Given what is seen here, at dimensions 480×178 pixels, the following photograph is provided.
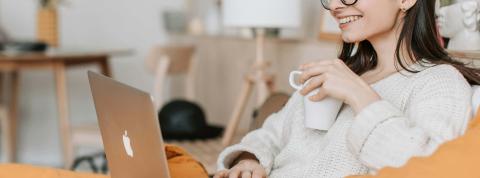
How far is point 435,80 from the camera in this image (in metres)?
1.10

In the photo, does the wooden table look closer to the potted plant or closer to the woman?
the potted plant

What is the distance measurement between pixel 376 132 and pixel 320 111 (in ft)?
0.66

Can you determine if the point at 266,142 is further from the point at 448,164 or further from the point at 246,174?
the point at 448,164

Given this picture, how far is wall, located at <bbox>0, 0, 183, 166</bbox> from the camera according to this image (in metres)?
4.56

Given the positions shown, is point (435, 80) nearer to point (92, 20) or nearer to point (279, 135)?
point (279, 135)

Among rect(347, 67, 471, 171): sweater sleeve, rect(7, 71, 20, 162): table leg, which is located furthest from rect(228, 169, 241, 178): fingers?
rect(7, 71, 20, 162): table leg

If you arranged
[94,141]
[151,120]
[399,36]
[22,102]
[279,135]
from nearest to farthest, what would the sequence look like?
[151,120], [399,36], [279,135], [94,141], [22,102]

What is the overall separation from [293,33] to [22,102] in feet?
7.24

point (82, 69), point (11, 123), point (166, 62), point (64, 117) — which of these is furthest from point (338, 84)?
point (82, 69)

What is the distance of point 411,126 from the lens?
1020 millimetres

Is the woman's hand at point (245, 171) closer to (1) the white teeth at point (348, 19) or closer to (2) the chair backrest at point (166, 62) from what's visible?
(1) the white teeth at point (348, 19)

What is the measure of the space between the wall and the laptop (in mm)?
3408

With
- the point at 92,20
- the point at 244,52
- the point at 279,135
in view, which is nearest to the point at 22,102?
the point at 92,20

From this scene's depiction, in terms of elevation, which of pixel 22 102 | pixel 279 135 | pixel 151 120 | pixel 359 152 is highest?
pixel 151 120
